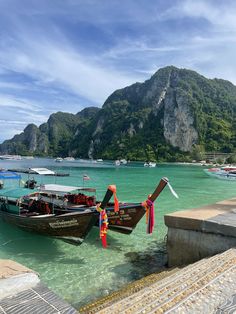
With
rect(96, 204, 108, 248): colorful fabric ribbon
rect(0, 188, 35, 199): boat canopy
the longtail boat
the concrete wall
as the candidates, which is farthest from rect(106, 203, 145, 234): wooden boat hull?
rect(0, 188, 35, 199): boat canopy

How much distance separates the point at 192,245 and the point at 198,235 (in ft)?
1.24

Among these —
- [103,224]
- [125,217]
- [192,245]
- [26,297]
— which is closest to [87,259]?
[103,224]

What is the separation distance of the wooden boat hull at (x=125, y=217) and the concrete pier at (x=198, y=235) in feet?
14.4

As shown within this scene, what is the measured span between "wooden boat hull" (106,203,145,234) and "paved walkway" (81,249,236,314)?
7.65 meters

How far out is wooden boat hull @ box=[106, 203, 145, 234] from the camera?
44.6 feet

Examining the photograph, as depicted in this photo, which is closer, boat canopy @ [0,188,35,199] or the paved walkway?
the paved walkway

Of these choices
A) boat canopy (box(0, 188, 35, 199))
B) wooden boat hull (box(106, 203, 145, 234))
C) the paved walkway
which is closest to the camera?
the paved walkway

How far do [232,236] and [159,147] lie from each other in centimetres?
17147

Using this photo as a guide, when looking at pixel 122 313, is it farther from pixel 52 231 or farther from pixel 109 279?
pixel 52 231

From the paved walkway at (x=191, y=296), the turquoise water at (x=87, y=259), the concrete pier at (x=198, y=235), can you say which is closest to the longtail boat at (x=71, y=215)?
the turquoise water at (x=87, y=259)

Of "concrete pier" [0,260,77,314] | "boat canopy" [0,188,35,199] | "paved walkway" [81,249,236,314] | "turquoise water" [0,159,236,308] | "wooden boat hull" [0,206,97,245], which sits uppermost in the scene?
"concrete pier" [0,260,77,314]

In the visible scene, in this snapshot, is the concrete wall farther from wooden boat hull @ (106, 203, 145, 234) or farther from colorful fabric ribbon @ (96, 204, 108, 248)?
wooden boat hull @ (106, 203, 145, 234)

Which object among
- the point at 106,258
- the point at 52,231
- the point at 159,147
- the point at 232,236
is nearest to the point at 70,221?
the point at 52,231

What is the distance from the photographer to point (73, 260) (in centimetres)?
1127
